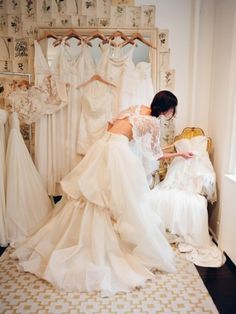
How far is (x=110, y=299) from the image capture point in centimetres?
156

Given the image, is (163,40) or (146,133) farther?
(163,40)

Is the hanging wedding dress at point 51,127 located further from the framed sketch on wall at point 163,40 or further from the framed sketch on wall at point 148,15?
the framed sketch on wall at point 163,40

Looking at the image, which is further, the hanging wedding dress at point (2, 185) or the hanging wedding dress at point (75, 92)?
the hanging wedding dress at point (75, 92)

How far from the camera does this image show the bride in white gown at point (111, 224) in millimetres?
1709

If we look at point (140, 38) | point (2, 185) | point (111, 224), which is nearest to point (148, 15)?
point (140, 38)

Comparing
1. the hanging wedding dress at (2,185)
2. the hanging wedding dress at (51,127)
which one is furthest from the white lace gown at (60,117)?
the hanging wedding dress at (2,185)

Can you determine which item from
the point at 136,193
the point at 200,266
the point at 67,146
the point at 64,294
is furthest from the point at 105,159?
the point at 200,266

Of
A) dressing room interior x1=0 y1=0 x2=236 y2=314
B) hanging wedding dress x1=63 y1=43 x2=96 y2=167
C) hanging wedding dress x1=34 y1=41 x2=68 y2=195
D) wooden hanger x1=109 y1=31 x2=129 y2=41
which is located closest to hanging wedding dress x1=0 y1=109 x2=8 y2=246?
dressing room interior x1=0 y1=0 x2=236 y2=314

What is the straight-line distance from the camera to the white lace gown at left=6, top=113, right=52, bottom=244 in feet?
7.31

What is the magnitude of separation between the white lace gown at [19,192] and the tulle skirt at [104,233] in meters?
0.30

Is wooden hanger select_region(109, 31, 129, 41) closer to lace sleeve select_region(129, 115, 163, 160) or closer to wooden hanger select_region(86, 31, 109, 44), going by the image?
wooden hanger select_region(86, 31, 109, 44)

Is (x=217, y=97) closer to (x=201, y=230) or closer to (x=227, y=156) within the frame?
(x=227, y=156)

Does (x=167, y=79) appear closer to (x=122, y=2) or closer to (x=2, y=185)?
(x=122, y=2)

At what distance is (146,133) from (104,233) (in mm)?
791
